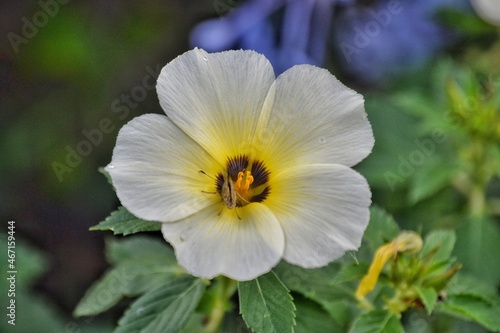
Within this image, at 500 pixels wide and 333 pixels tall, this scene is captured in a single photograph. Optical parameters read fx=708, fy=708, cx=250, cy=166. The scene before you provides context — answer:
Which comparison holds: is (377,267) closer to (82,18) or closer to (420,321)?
(420,321)

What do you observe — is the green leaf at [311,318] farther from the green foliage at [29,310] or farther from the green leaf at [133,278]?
the green foliage at [29,310]

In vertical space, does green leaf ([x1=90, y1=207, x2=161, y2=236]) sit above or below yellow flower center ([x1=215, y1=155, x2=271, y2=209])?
above

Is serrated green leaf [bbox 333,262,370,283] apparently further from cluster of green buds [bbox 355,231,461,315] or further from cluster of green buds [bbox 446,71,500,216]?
cluster of green buds [bbox 446,71,500,216]
